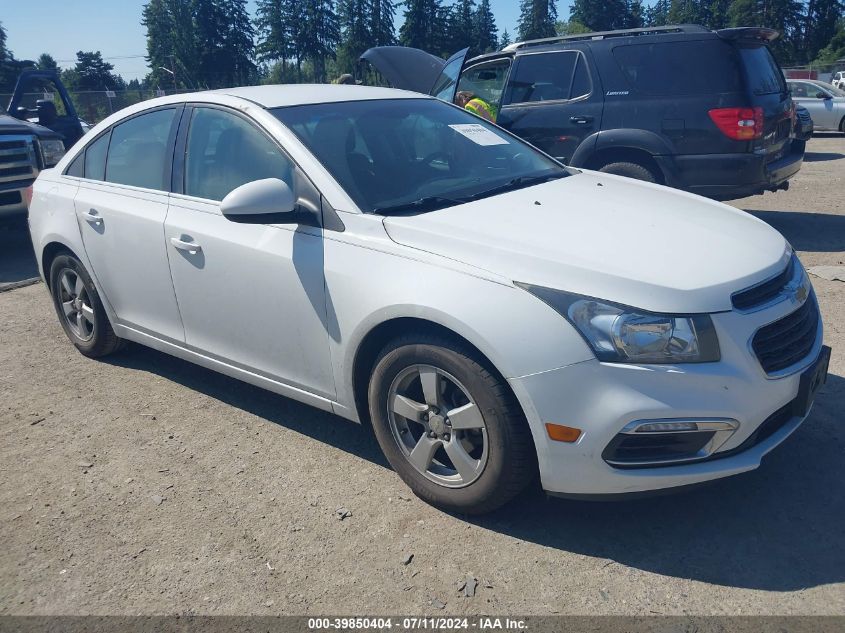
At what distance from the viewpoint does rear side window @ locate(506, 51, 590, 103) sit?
7.64 m

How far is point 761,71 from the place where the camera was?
7.14 meters

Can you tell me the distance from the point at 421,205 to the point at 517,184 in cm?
68

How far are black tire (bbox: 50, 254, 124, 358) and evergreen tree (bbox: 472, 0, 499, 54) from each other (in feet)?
324

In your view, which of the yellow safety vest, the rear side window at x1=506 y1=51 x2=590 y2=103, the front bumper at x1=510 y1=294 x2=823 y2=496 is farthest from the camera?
the yellow safety vest

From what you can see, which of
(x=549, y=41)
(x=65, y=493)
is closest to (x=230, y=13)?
(x=549, y=41)

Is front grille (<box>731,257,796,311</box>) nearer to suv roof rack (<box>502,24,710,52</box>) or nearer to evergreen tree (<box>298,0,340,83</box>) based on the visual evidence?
suv roof rack (<box>502,24,710,52</box>)

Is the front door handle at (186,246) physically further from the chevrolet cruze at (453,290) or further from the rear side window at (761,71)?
the rear side window at (761,71)

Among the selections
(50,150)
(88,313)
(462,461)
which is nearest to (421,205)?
(462,461)

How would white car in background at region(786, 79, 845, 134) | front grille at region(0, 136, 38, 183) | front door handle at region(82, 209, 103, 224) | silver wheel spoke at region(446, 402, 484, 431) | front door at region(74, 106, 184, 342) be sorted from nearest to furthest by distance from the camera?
silver wheel spoke at region(446, 402, 484, 431), front door at region(74, 106, 184, 342), front door handle at region(82, 209, 103, 224), front grille at region(0, 136, 38, 183), white car in background at region(786, 79, 845, 134)

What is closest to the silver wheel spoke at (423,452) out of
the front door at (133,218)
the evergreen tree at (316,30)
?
the front door at (133,218)

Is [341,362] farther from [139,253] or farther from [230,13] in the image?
[230,13]

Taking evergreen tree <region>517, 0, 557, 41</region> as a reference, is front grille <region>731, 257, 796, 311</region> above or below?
below

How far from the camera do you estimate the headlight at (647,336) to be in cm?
254

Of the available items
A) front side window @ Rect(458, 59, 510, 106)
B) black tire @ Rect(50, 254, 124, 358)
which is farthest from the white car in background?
black tire @ Rect(50, 254, 124, 358)
